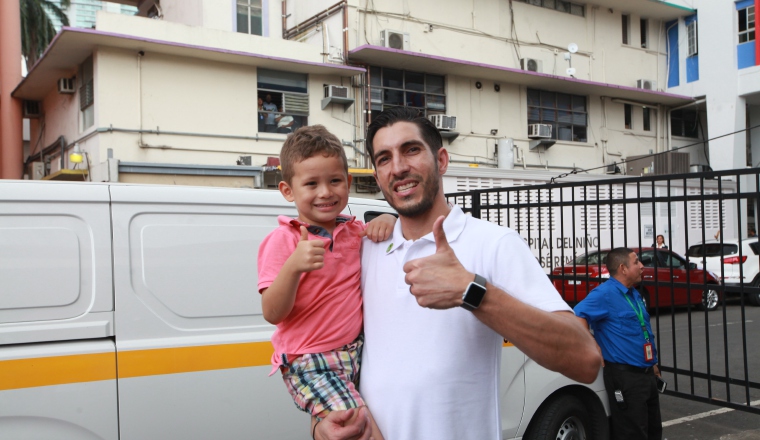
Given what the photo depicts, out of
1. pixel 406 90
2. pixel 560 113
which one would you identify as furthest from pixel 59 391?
pixel 560 113

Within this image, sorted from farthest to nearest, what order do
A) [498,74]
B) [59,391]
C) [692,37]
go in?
[692,37], [498,74], [59,391]

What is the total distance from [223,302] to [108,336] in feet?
2.02

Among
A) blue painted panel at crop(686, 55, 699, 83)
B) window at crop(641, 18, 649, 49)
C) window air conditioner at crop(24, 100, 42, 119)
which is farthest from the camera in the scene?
window at crop(641, 18, 649, 49)

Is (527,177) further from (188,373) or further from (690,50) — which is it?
(188,373)

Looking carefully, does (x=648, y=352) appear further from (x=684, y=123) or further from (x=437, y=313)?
(x=684, y=123)

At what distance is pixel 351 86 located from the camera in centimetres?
1803

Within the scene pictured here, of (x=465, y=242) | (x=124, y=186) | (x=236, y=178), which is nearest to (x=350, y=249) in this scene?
(x=465, y=242)

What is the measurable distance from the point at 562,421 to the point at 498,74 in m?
16.8

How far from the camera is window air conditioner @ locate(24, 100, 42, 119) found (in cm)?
2056

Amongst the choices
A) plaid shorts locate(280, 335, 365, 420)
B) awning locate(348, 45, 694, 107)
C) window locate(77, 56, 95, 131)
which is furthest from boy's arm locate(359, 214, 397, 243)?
awning locate(348, 45, 694, 107)

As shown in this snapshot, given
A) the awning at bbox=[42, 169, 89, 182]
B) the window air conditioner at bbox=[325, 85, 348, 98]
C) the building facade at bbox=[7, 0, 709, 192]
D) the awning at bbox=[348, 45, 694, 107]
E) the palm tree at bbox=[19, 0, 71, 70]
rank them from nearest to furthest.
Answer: the building facade at bbox=[7, 0, 709, 192], the awning at bbox=[42, 169, 89, 182], the window air conditioner at bbox=[325, 85, 348, 98], the awning at bbox=[348, 45, 694, 107], the palm tree at bbox=[19, 0, 71, 70]

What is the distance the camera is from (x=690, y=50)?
24.3 m

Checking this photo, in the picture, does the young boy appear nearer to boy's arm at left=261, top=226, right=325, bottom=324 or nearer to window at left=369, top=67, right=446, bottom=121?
boy's arm at left=261, top=226, right=325, bottom=324

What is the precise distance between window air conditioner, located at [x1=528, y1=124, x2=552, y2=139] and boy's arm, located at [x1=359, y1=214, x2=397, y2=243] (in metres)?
19.6
